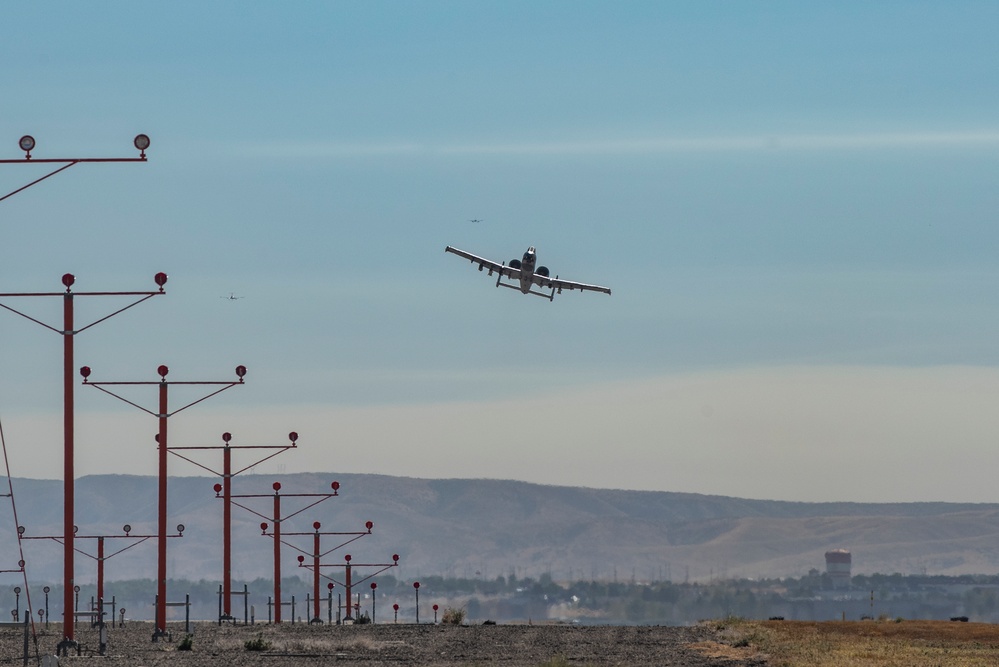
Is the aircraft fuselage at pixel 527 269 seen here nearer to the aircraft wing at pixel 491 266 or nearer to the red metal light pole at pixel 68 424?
the aircraft wing at pixel 491 266

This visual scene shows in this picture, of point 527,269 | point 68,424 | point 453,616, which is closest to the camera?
point 68,424

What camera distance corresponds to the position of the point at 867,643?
6331 centimetres

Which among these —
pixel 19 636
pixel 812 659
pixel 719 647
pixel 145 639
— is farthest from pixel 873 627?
pixel 19 636

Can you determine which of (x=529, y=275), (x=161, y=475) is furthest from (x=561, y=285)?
(x=161, y=475)

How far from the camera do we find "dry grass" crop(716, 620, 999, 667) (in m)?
54.5

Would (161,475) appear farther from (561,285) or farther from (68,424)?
(561,285)

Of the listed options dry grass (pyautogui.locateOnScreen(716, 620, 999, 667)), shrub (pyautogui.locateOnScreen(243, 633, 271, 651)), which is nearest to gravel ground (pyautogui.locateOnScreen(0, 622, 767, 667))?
shrub (pyautogui.locateOnScreen(243, 633, 271, 651))

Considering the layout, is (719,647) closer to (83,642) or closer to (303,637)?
(303,637)

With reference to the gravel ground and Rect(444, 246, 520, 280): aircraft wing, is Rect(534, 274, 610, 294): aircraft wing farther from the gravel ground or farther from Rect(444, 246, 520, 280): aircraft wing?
the gravel ground

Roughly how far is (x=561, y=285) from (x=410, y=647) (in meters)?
53.9

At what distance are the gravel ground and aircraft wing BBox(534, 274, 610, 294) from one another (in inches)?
1430

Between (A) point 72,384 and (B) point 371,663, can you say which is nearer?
(B) point 371,663

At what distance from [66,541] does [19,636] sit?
66.9ft

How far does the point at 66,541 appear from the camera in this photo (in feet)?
180
